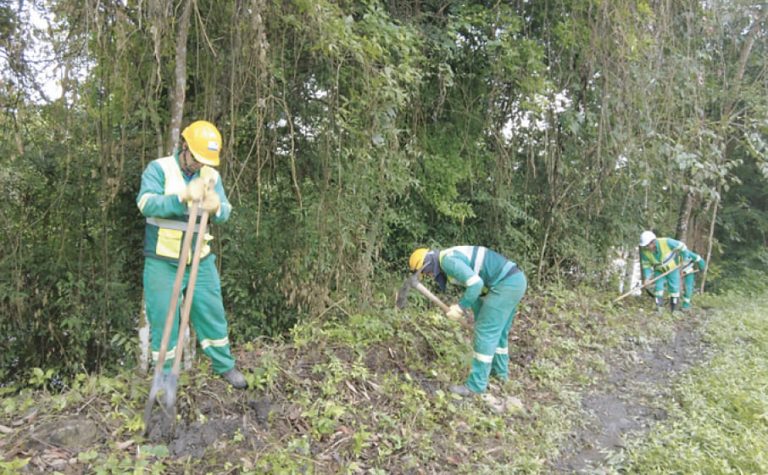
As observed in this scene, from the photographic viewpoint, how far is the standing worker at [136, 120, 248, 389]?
3.06m

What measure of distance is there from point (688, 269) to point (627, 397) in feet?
17.5

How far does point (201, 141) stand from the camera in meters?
3.13

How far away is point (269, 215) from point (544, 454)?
372cm

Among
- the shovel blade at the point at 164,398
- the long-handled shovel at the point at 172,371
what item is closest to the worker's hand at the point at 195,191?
the long-handled shovel at the point at 172,371

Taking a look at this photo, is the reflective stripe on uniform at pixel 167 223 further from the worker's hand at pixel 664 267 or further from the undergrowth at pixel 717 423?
the worker's hand at pixel 664 267

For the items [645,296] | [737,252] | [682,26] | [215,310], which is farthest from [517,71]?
[737,252]

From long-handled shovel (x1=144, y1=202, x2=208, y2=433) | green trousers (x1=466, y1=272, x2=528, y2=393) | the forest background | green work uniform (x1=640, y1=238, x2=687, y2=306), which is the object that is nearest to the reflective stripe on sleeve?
green trousers (x1=466, y1=272, x2=528, y2=393)

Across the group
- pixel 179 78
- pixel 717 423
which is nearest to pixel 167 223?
pixel 179 78

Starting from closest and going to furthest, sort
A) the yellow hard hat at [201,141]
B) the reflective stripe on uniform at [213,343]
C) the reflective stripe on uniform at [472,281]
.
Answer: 1. the yellow hard hat at [201,141]
2. the reflective stripe on uniform at [213,343]
3. the reflective stripe on uniform at [472,281]

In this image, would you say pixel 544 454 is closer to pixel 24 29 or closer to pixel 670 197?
pixel 24 29

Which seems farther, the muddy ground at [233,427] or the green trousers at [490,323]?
the green trousers at [490,323]

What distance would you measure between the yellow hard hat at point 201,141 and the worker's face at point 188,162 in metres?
0.10

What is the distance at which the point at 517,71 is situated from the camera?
662 cm

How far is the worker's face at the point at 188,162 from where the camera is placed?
10.6 ft
